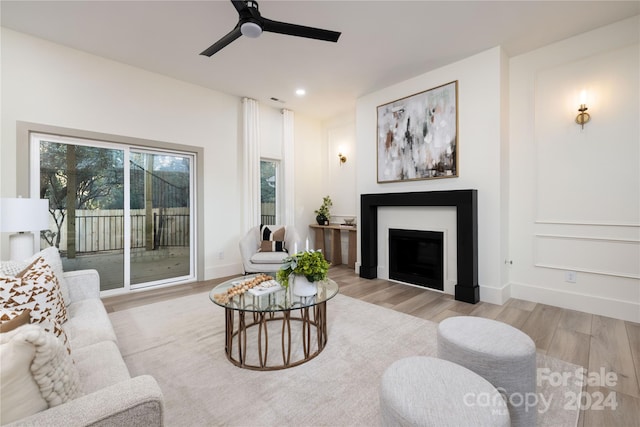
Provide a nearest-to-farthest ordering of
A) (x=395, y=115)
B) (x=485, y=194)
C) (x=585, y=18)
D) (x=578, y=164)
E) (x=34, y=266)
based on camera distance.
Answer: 1. (x=34, y=266)
2. (x=585, y=18)
3. (x=578, y=164)
4. (x=485, y=194)
5. (x=395, y=115)

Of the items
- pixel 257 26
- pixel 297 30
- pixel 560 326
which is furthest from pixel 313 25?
pixel 560 326

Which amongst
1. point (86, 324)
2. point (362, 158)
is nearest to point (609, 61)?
point (362, 158)

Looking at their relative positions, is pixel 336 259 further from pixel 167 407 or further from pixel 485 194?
pixel 167 407

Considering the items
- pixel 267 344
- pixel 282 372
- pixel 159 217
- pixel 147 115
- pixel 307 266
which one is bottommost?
pixel 282 372

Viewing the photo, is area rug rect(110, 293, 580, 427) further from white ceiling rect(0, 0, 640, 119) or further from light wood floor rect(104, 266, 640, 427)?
white ceiling rect(0, 0, 640, 119)

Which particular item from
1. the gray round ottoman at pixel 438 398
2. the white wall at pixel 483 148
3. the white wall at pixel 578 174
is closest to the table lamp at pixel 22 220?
the gray round ottoman at pixel 438 398

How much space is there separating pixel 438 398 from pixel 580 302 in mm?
3071

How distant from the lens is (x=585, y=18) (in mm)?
2680

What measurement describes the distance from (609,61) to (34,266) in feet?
17.1

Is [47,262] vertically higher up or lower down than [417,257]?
higher up

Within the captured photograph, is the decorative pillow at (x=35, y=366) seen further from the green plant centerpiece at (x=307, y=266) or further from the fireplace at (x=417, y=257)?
the fireplace at (x=417, y=257)

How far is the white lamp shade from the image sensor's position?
2.13 meters

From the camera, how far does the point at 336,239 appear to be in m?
5.29

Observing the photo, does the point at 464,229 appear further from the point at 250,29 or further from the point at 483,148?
the point at 250,29
